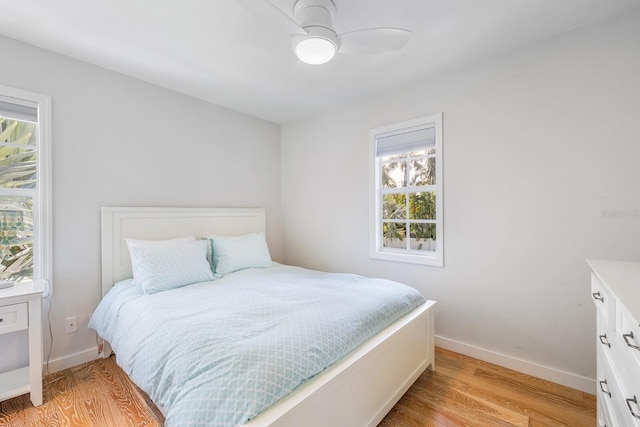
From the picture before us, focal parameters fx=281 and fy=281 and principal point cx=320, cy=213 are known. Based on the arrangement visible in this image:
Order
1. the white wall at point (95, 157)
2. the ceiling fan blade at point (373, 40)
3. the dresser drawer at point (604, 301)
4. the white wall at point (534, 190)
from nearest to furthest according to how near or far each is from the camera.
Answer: the dresser drawer at point (604, 301)
the ceiling fan blade at point (373, 40)
the white wall at point (534, 190)
the white wall at point (95, 157)

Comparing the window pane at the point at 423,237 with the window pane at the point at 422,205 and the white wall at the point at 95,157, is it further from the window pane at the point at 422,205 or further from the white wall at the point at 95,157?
the white wall at the point at 95,157

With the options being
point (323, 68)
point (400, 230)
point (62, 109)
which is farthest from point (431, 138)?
point (62, 109)

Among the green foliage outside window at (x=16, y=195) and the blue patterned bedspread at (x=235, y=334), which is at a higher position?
the green foliage outside window at (x=16, y=195)

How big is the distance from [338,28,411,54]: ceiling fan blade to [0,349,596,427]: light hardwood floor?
217cm

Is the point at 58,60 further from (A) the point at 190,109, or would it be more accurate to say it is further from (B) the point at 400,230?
(B) the point at 400,230

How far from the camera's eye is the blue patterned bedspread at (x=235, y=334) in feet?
3.42

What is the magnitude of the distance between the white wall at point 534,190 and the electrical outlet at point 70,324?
8.95 ft

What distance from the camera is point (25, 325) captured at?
1748 millimetres

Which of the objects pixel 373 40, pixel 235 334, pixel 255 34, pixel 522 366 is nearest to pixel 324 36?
pixel 373 40

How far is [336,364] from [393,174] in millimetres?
2065

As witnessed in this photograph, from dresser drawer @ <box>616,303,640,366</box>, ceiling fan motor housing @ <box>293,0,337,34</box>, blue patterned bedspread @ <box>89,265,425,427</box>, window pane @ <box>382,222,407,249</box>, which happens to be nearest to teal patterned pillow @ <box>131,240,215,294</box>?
blue patterned bedspread @ <box>89,265,425,427</box>

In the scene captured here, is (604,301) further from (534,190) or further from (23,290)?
(23,290)

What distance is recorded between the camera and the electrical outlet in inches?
87.4

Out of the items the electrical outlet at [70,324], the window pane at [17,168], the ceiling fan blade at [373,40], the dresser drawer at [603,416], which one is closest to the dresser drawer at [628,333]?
the dresser drawer at [603,416]
